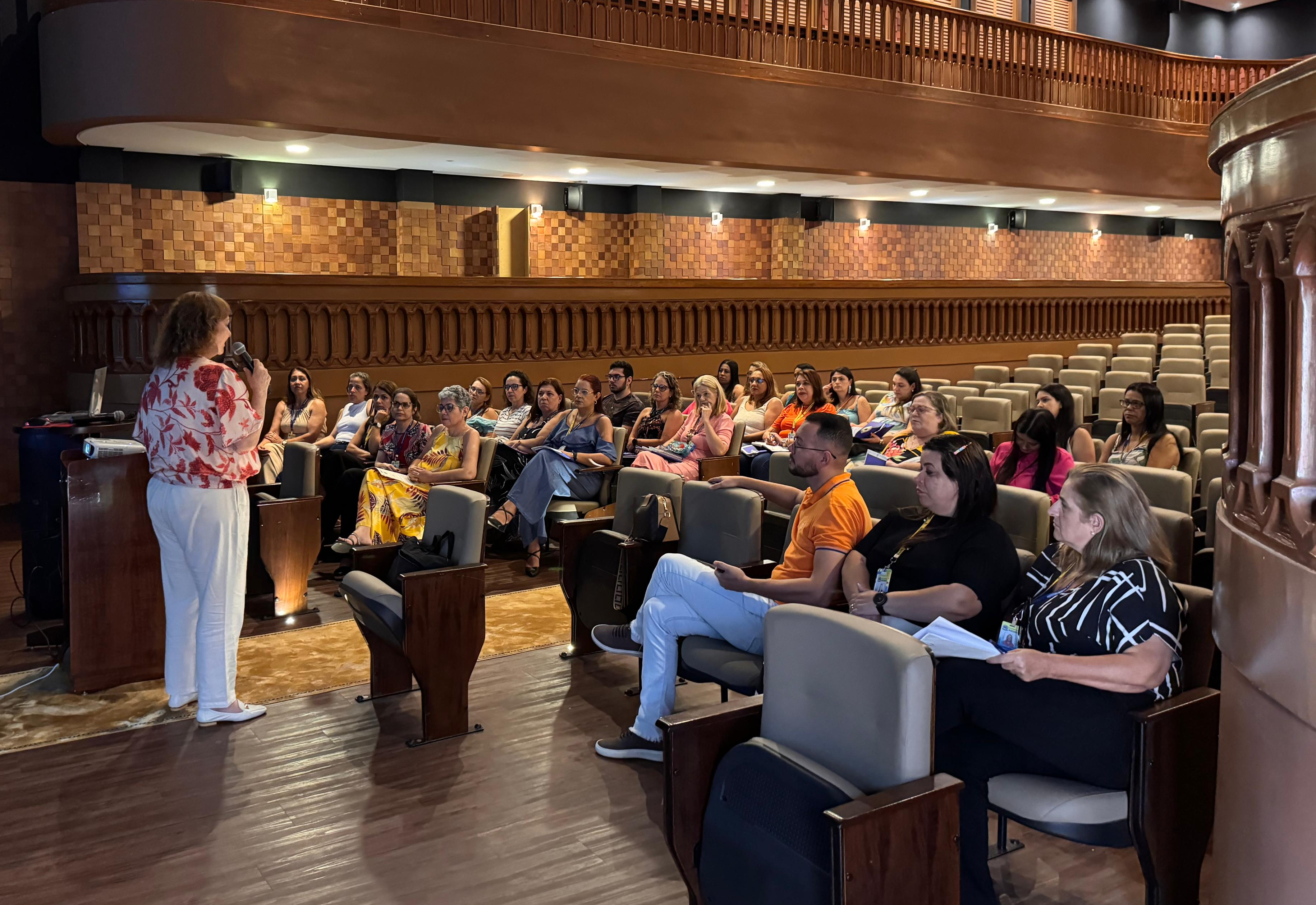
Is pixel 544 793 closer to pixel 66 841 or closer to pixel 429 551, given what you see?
pixel 429 551

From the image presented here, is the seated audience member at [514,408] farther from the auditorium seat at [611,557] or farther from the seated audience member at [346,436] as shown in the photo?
the auditorium seat at [611,557]

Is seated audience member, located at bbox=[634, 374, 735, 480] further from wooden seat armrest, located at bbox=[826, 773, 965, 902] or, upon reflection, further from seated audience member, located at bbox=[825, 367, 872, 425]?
wooden seat armrest, located at bbox=[826, 773, 965, 902]

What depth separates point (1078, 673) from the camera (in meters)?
2.40

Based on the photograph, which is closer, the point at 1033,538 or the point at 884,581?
the point at 884,581

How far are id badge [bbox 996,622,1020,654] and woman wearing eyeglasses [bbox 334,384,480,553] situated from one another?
12.5 feet

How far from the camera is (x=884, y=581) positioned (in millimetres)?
3160

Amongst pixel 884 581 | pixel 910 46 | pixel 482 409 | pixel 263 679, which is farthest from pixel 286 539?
pixel 910 46

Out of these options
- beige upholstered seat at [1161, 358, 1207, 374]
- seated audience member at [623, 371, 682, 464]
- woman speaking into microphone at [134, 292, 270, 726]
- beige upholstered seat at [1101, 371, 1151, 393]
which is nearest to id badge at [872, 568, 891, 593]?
woman speaking into microphone at [134, 292, 270, 726]

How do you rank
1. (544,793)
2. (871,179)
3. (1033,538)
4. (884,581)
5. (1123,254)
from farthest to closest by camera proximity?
(1123,254)
(871,179)
(1033,538)
(544,793)
(884,581)

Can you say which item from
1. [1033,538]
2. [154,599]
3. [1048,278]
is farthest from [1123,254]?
[154,599]

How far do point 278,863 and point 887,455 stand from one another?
4.37 m

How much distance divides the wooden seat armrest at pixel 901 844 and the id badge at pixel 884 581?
112 centimetres

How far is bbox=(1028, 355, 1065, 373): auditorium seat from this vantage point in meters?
11.0

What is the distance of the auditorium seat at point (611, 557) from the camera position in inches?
166
